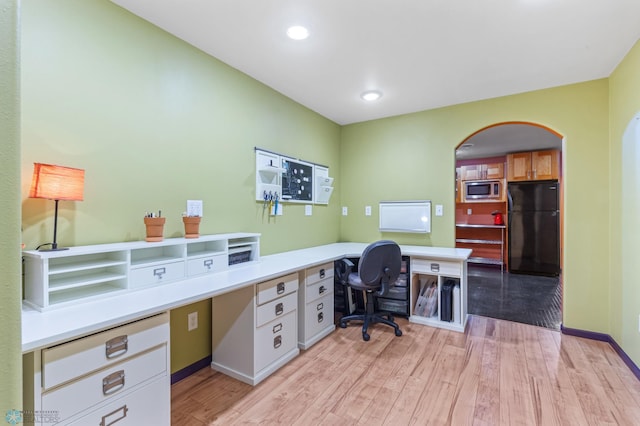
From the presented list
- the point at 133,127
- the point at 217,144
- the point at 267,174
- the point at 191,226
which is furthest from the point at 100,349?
the point at 267,174

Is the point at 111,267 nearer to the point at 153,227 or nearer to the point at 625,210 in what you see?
the point at 153,227

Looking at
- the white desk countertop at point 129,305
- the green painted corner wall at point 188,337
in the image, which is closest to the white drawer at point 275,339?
the white desk countertop at point 129,305

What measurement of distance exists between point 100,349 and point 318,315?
1.79 metres

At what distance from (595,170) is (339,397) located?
Result: 297 centimetres

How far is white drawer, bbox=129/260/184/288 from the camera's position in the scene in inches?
63.4

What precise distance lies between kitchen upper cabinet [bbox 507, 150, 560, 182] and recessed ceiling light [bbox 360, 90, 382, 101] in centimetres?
402

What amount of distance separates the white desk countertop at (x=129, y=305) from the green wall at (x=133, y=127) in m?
0.42

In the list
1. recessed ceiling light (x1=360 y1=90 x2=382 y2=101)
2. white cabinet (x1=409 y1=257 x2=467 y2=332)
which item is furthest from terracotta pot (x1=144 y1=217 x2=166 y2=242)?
white cabinet (x1=409 y1=257 x2=467 y2=332)

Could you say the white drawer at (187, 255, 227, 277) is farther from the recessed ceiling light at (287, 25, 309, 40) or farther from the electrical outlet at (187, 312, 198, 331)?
the recessed ceiling light at (287, 25, 309, 40)

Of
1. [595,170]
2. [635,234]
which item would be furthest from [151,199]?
[595,170]

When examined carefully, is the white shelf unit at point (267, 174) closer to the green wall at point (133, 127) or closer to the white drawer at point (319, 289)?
the green wall at point (133, 127)

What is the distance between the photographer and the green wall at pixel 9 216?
19.3 inches

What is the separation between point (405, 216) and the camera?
3.71 metres

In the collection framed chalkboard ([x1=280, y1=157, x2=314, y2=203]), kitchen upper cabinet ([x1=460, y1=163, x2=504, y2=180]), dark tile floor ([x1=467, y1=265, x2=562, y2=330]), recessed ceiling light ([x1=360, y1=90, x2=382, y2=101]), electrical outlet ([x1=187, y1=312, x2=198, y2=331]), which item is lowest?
dark tile floor ([x1=467, y1=265, x2=562, y2=330])
